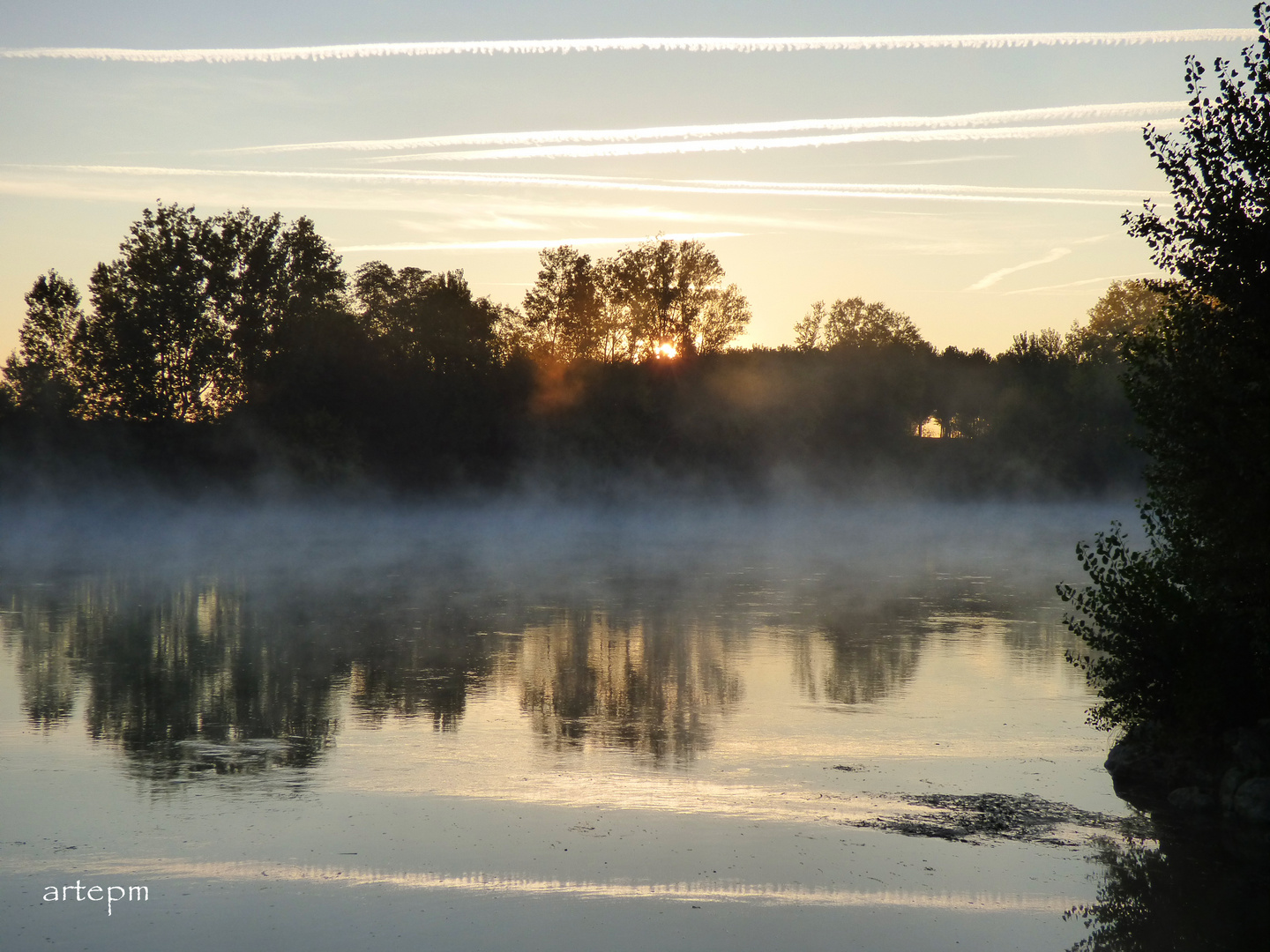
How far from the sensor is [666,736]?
42.2 ft

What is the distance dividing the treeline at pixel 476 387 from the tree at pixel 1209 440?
52.5 meters

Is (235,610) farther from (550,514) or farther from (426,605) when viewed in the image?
(550,514)

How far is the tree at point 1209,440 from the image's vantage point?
9.80 meters

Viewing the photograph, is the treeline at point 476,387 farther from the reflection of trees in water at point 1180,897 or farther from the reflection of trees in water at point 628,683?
the reflection of trees in water at point 1180,897

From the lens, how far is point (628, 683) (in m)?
15.9

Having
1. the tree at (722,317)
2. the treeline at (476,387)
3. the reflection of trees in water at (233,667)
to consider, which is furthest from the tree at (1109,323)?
the reflection of trees in water at (233,667)

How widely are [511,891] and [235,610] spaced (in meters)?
17.1

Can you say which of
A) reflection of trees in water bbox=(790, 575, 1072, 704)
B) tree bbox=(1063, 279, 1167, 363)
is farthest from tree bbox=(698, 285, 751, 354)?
reflection of trees in water bbox=(790, 575, 1072, 704)

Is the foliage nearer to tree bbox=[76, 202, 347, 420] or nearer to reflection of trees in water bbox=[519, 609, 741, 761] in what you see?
tree bbox=[76, 202, 347, 420]

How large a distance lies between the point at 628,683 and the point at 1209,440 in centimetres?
833

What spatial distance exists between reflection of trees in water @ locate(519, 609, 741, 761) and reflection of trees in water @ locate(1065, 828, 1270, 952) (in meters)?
4.50

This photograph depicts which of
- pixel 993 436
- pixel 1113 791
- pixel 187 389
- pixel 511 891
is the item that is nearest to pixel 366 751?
pixel 511 891

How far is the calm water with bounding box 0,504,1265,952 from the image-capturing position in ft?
25.9

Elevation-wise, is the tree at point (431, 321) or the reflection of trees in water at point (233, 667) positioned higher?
the tree at point (431, 321)
